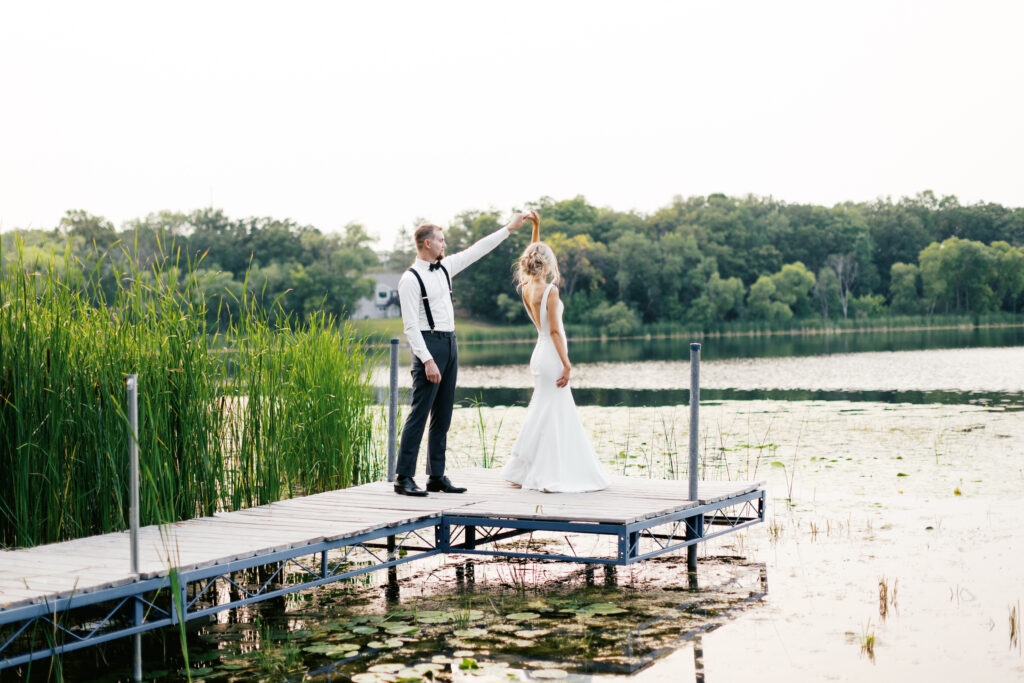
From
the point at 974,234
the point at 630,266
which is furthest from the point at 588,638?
the point at 974,234

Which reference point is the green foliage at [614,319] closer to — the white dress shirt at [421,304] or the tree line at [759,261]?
the tree line at [759,261]

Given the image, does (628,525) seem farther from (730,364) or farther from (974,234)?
(974,234)

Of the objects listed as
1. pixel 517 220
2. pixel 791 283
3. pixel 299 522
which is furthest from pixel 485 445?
pixel 791 283

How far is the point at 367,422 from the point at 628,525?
3.35 m

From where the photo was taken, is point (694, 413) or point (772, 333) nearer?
point (694, 413)

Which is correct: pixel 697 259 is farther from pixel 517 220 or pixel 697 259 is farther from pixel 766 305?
pixel 517 220

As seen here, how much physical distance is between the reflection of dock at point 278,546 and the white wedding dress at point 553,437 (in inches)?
6.2

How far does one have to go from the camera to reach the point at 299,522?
255 inches

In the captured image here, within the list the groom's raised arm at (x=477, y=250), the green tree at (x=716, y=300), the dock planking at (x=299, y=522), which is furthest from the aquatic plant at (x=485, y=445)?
the green tree at (x=716, y=300)

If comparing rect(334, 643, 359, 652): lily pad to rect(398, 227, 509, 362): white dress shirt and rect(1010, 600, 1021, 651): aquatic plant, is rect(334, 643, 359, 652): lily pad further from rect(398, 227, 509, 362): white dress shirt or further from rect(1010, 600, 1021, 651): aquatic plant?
rect(1010, 600, 1021, 651): aquatic plant

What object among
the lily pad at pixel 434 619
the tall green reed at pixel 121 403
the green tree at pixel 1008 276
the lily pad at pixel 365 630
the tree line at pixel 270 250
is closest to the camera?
the tall green reed at pixel 121 403

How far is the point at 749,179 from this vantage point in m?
88.1

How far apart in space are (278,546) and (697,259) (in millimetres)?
77038

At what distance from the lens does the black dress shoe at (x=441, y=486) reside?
7.64 meters
